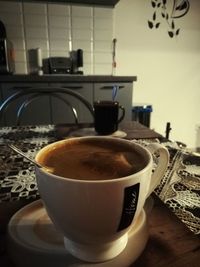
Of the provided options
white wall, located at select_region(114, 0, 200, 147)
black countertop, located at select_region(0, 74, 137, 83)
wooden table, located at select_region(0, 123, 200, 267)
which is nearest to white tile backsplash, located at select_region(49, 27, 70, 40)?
white wall, located at select_region(114, 0, 200, 147)

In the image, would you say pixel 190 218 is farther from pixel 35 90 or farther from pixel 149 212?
pixel 35 90

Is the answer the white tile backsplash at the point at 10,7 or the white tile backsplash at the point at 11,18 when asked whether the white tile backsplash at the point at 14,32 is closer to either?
the white tile backsplash at the point at 11,18

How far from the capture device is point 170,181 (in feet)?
1.39

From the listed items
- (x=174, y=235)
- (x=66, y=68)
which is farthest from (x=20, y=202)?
(x=66, y=68)

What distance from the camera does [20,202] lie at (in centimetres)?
35

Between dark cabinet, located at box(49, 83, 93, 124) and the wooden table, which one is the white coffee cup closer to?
the wooden table

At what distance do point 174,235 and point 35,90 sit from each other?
100 centimetres

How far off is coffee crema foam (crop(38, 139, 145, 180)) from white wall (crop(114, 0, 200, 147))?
242cm

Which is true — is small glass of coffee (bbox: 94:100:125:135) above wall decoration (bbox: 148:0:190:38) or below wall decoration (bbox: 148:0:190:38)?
below

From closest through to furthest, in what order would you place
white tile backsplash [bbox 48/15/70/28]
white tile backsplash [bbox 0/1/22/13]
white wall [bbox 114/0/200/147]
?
white tile backsplash [bbox 0/1/22/13]
white tile backsplash [bbox 48/15/70/28]
white wall [bbox 114/0/200/147]

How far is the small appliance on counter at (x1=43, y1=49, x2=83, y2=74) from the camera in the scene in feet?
7.71

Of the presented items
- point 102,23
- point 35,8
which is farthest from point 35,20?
point 102,23

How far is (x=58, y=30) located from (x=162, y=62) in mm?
1246

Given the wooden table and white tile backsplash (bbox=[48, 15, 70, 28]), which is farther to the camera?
white tile backsplash (bbox=[48, 15, 70, 28])
